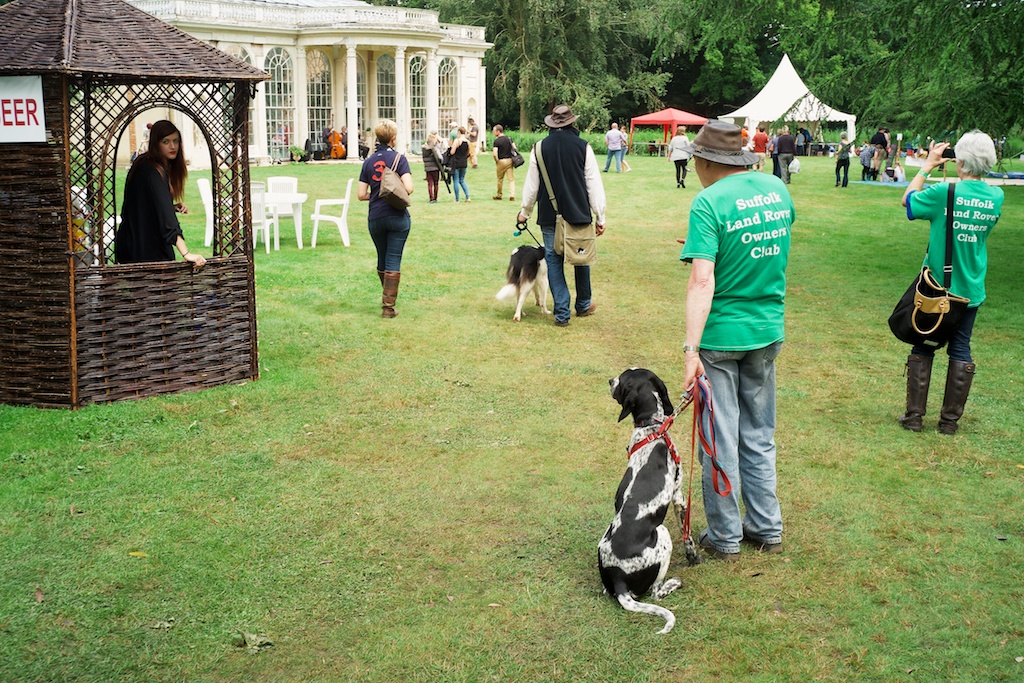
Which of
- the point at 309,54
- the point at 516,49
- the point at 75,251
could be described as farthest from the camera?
the point at 516,49

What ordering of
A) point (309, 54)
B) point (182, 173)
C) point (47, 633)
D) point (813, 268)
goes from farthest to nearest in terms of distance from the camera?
point (309, 54) → point (813, 268) → point (182, 173) → point (47, 633)

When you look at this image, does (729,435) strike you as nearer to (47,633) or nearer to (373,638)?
(373,638)

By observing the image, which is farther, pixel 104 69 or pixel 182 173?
pixel 182 173

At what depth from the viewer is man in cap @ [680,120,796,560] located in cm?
433

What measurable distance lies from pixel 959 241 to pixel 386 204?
17.3 feet

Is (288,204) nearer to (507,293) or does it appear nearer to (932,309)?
(507,293)

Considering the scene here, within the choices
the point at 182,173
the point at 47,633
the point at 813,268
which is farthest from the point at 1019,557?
the point at 813,268

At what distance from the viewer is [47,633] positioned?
13.1ft

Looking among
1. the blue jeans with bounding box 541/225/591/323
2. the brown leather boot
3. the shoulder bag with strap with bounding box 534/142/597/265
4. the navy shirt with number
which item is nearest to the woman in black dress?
the navy shirt with number

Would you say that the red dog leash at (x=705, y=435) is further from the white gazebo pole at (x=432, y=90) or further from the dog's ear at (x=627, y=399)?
the white gazebo pole at (x=432, y=90)

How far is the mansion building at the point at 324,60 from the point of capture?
35.9m

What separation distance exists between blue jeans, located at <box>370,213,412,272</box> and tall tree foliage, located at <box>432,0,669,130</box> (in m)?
43.1

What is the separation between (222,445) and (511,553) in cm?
239

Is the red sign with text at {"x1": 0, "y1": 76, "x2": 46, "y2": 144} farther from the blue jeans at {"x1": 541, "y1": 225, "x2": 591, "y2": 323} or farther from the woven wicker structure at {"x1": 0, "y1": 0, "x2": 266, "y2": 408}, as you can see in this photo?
the blue jeans at {"x1": 541, "y1": 225, "x2": 591, "y2": 323}
